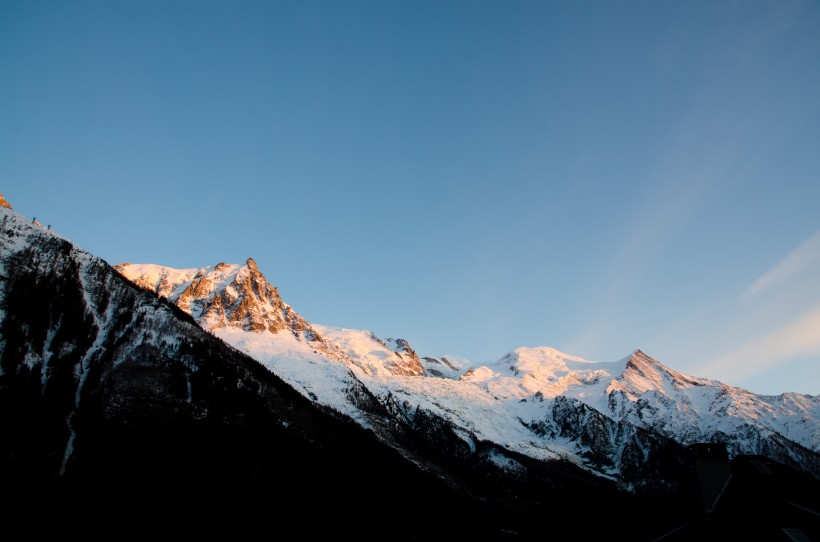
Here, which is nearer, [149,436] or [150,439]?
[150,439]

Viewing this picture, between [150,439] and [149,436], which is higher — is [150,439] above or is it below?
below

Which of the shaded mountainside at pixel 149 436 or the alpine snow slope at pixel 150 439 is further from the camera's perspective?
the shaded mountainside at pixel 149 436

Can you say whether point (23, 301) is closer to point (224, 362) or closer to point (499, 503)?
point (224, 362)

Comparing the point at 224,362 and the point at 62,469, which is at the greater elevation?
the point at 224,362

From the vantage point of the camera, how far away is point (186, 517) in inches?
3130

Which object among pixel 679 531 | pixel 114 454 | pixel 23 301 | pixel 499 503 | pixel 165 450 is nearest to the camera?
pixel 679 531

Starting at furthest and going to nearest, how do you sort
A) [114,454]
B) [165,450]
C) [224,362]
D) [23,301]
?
[224,362] → [23,301] → [165,450] → [114,454]

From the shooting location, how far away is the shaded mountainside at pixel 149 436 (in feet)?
269

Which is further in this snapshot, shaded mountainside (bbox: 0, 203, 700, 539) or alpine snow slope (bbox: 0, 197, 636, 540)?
shaded mountainside (bbox: 0, 203, 700, 539)

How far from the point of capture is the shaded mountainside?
8212cm

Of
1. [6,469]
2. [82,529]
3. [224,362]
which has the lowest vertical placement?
[82,529]

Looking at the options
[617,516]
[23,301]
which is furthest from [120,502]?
[617,516]

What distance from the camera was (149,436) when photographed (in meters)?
100

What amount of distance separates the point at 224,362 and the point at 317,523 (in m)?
79.7
